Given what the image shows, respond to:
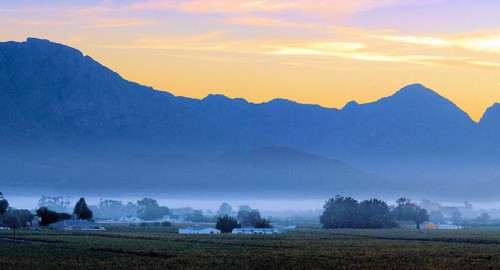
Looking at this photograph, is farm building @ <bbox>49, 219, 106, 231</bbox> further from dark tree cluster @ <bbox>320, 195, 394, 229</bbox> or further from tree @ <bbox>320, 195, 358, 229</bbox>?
dark tree cluster @ <bbox>320, 195, 394, 229</bbox>

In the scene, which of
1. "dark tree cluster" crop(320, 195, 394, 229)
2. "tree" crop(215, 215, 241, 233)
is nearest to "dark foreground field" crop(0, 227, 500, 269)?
"tree" crop(215, 215, 241, 233)

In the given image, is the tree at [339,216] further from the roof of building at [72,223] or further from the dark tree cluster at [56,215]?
the dark tree cluster at [56,215]

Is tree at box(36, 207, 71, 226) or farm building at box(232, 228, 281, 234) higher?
tree at box(36, 207, 71, 226)

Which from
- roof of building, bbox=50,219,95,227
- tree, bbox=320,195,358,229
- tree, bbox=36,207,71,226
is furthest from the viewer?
tree, bbox=320,195,358,229

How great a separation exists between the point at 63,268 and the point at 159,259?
11.4 meters

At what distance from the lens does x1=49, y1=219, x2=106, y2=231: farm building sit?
16912 cm

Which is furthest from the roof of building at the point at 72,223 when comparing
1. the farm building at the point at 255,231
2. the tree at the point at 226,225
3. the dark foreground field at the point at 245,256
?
the dark foreground field at the point at 245,256

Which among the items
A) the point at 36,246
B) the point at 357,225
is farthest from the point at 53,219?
the point at 36,246

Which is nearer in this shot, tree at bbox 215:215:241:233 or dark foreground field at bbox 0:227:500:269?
dark foreground field at bbox 0:227:500:269

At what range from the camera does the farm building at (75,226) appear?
169 metres

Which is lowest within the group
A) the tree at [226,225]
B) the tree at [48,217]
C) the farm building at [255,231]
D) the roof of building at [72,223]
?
the farm building at [255,231]

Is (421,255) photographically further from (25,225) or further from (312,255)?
(25,225)

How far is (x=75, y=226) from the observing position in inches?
6767

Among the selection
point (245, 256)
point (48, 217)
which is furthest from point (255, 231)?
point (245, 256)
